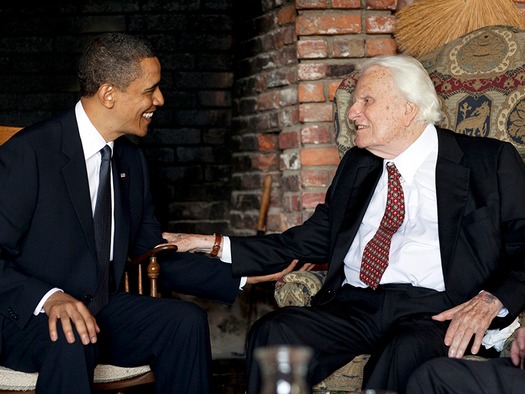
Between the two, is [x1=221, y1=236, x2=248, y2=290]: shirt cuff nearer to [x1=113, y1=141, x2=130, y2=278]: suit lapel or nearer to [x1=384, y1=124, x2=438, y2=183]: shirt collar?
[x1=113, y1=141, x2=130, y2=278]: suit lapel

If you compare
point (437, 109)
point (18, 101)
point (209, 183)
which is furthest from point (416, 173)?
point (18, 101)

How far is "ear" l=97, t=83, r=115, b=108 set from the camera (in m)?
2.54

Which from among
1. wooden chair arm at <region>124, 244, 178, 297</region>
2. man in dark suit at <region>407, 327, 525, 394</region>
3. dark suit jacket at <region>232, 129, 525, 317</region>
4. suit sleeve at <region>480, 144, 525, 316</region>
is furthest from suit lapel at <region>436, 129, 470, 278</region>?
wooden chair arm at <region>124, 244, 178, 297</region>

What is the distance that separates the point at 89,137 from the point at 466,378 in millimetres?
1323

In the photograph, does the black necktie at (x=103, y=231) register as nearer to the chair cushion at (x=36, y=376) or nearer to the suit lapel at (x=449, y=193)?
the chair cushion at (x=36, y=376)

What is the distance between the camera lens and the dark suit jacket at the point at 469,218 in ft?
7.92

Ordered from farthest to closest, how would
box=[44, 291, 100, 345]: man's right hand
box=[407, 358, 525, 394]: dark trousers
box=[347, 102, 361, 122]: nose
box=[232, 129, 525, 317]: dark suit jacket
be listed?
box=[347, 102, 361, 122]: nose
box=[232, 129, 525, 317]: dark suit jacket
box=[44, 291, 100, 345]: man's right hand
box=[407, 358, 525, 394]: dark trousers

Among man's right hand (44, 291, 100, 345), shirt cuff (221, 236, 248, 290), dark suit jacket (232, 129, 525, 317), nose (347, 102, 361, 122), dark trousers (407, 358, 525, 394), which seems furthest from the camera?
shirt cuff (221, 236, 248, 290)

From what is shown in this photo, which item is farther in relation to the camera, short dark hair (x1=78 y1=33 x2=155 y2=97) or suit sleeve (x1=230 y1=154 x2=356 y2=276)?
suit sleeve (x1=230 y1=154 x2=356 y2=276)

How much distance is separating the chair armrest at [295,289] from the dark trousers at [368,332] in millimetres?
88

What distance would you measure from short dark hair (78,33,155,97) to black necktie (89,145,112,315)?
8.2 inches

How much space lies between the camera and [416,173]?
8.52 feet

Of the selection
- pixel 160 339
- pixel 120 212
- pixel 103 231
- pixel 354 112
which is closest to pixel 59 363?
pixel 160 339

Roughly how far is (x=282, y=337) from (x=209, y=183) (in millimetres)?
1996
